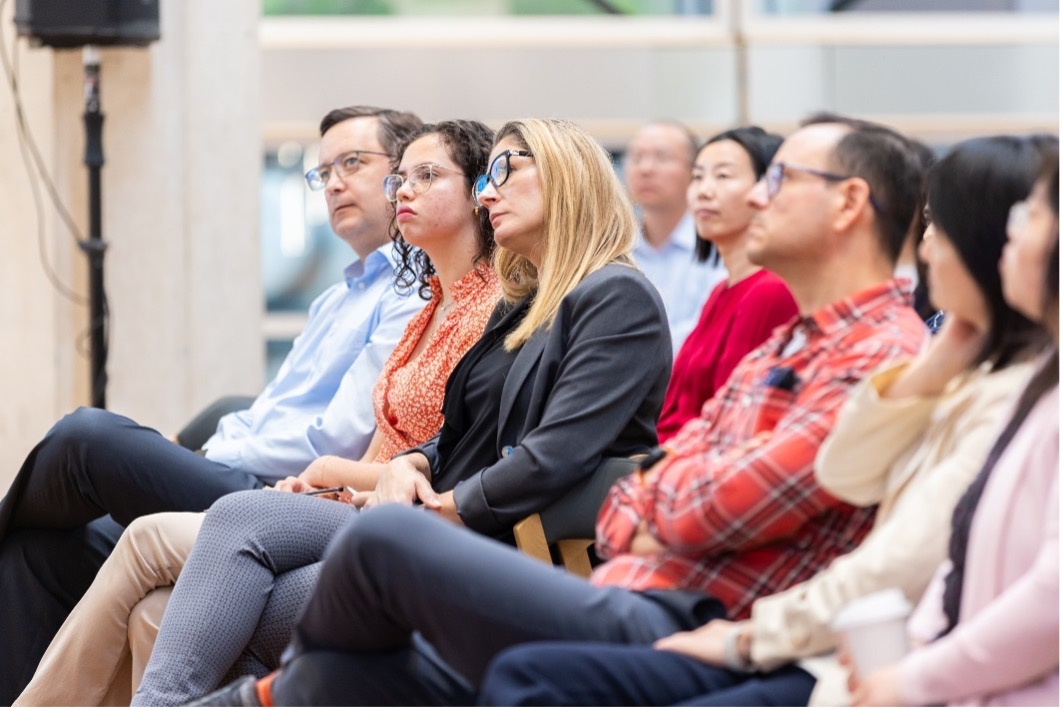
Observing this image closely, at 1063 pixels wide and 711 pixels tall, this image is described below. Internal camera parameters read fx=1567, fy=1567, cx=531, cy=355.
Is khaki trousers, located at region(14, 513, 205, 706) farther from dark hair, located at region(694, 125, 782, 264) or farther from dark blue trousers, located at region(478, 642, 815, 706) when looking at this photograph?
dark hair, located at region(694, 125, 782, 264)

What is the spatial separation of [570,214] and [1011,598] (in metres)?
1.35

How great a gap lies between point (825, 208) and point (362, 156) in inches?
72.2

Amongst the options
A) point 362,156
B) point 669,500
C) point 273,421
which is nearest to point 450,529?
point 669,500

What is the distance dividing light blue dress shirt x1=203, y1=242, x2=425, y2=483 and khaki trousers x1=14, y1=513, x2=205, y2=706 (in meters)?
0.55

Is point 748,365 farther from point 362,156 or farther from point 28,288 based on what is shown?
point 28,288

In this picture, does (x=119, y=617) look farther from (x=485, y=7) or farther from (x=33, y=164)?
(x=485, y=7)

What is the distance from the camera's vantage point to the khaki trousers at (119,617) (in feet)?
8.79

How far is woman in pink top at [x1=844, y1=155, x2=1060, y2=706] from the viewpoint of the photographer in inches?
59.2

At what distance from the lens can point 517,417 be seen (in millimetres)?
2637

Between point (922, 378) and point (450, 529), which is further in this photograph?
point (450, 529)

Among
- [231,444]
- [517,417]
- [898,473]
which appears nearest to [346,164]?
[231,444]

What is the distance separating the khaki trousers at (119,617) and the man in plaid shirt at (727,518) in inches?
29.4

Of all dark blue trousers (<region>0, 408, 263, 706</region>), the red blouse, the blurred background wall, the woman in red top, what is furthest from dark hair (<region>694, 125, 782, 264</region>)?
the blurred background wall

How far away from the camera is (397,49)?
20.1ft
